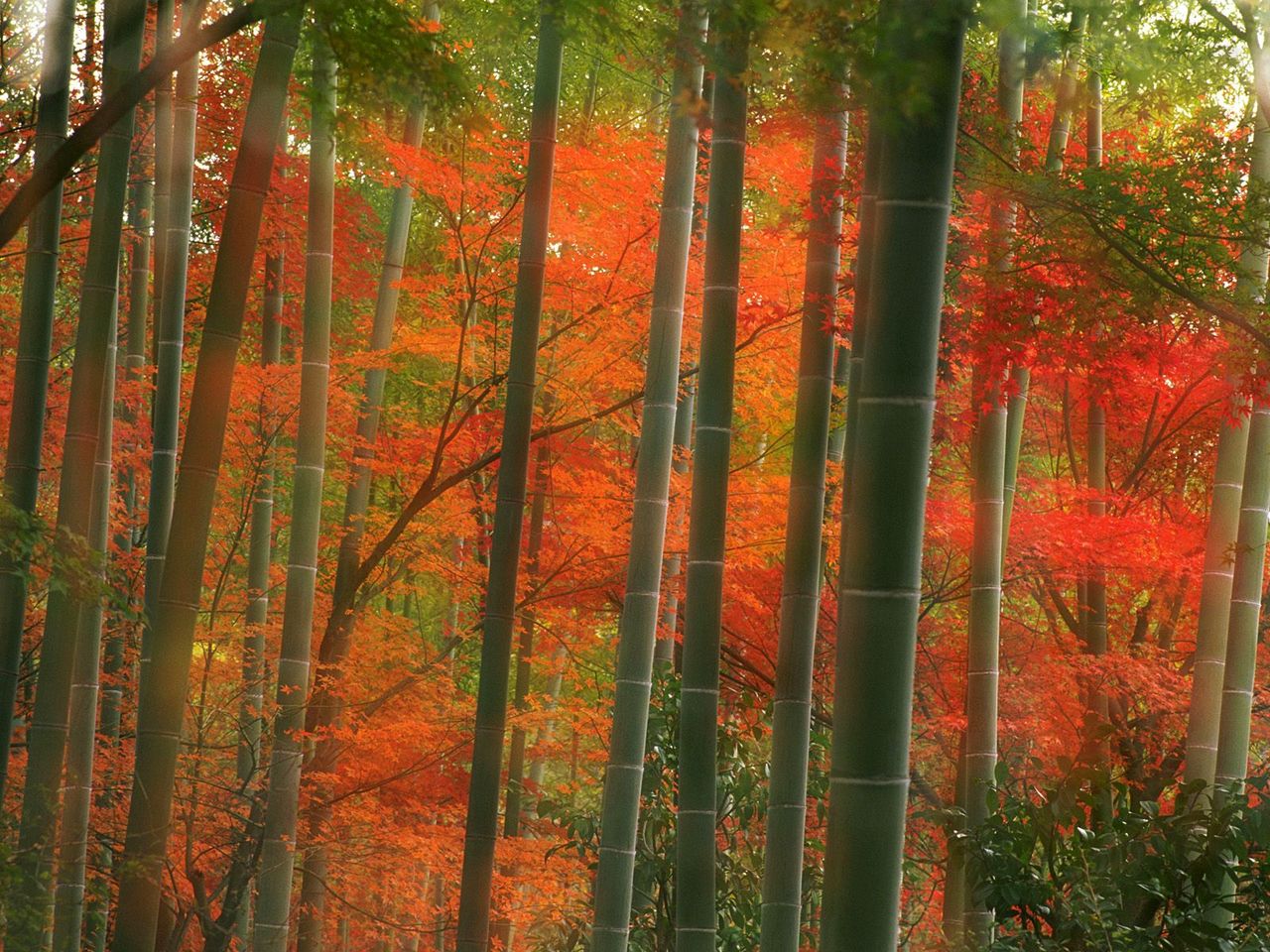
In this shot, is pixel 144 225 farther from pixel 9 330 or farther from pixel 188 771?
pixel 188 771

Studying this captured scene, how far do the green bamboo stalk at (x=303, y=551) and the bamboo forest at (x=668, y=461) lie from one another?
0.03 meters

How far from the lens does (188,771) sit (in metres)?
8.68

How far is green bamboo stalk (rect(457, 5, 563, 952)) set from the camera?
5.38 m

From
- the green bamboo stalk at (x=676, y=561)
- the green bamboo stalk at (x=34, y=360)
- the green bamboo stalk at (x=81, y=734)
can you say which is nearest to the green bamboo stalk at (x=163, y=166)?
the green bamboo stalk at (x=81, y=734)

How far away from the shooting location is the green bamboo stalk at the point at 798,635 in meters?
5.12

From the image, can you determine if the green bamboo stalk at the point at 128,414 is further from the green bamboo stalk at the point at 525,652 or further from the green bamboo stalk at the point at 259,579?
the green bamboo stalk at the point at 525,652

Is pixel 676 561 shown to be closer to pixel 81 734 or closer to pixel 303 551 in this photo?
pixel 303 551

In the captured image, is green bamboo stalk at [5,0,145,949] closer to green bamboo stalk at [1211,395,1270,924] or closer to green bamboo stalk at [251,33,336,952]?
green bamboo stalk at [251,33,336,952]

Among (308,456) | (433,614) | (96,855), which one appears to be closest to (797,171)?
(308,456)

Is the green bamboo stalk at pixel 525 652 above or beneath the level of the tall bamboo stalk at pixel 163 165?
beneath

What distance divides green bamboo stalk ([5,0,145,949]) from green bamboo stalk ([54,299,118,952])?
4.14ft

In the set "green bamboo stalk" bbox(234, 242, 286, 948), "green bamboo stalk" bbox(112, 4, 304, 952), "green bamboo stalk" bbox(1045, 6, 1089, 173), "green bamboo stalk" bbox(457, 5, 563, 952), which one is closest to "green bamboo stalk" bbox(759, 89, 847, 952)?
"green bamboo stalk" bbox(1045, 6, 1089, 173)

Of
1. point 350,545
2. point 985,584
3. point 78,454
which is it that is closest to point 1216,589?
point 985,584

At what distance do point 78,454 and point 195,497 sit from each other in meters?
1.16
